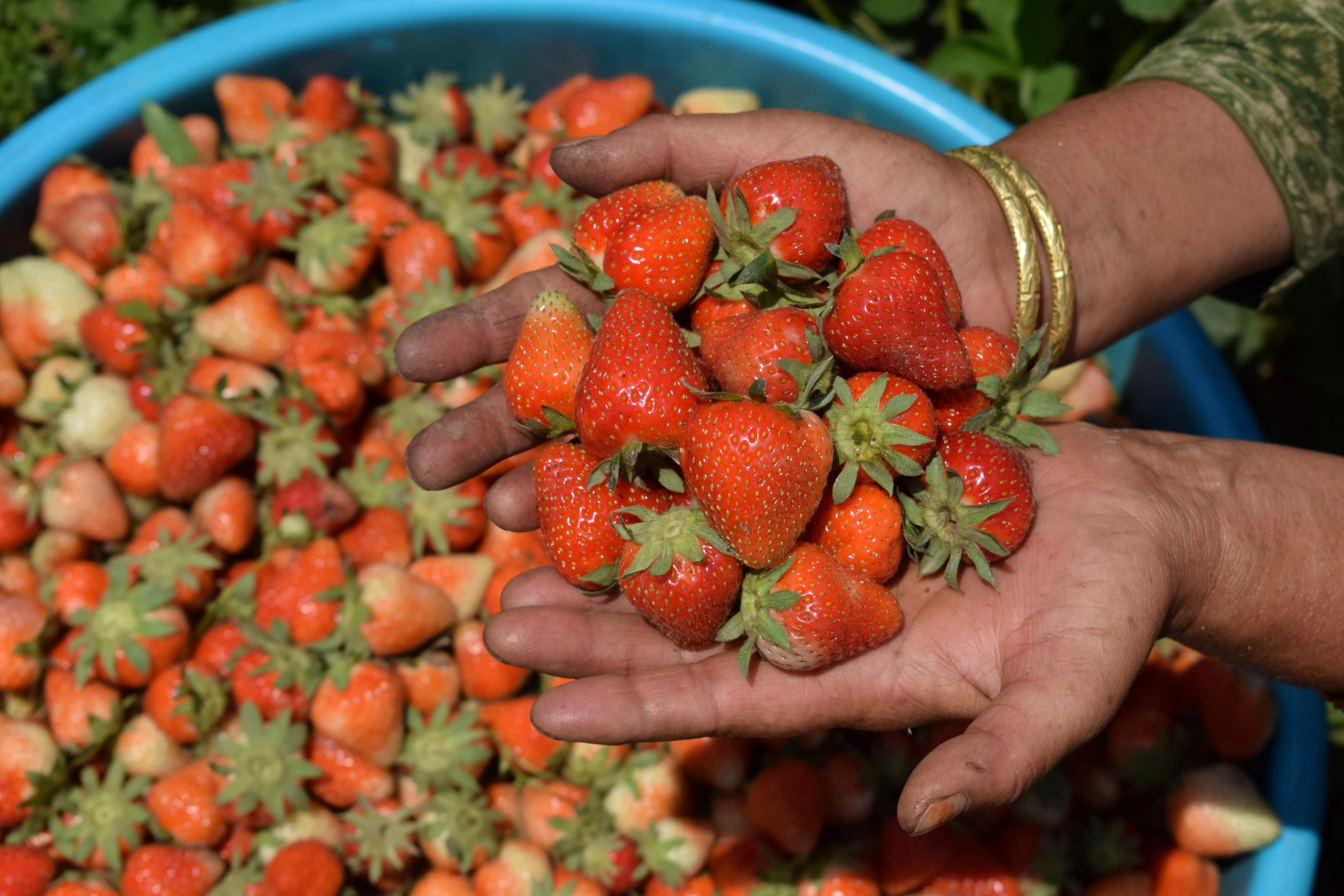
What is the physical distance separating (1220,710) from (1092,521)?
106 centimetres

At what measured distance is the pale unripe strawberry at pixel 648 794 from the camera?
2.27 meters

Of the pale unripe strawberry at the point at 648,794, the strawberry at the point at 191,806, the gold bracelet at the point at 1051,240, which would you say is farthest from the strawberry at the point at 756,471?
the strawberry at the point at 191,806

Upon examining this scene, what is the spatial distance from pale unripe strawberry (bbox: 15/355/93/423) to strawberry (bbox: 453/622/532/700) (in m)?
1.21

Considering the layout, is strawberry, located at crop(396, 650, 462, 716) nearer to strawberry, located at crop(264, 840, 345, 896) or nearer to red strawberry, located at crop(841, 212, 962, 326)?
strawberry, located at crop(264, 840, 345, 896)

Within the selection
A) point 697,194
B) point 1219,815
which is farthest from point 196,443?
point 1219,815

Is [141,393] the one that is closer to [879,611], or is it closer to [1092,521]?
[879,611]

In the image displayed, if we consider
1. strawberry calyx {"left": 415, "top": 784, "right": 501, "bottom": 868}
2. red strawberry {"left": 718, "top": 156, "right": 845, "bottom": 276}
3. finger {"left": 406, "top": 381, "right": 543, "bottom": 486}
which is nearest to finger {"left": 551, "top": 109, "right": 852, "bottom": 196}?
red strawberry {"left": 718, "top": 156, "right": 845, "bottom": 276}

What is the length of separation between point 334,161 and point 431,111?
0.39 m

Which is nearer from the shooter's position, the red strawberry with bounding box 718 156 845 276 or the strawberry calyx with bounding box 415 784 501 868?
the red strawberry with bounding box 718 156 845 276

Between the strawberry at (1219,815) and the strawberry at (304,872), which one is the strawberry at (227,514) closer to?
the strawberry at (304,872)

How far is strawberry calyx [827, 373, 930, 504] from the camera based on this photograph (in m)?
1.58

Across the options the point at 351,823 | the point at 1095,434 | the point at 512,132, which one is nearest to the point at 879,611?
the point at 1095,434

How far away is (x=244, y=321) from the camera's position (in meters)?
2.54

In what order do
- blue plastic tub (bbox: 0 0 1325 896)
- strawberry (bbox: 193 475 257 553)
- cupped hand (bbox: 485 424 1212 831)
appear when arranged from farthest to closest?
1. blue plastic tub (bbox: 0 0 1325 896)
2. strawberry (bbox: 193 475 257 553)
3. cupped hand (bbox: 485 424 1212 831)
